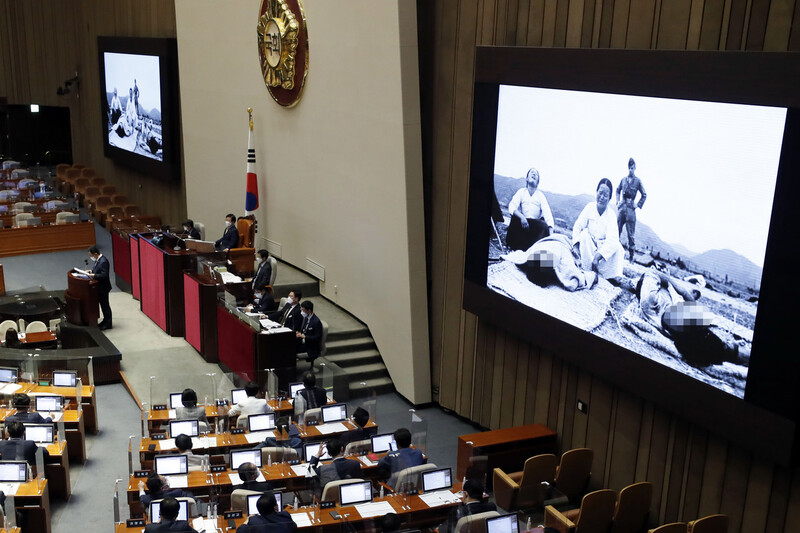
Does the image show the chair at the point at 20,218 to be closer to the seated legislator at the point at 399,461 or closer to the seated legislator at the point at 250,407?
the seated legislator at the point at 250,407

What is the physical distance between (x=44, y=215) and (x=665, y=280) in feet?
51.4

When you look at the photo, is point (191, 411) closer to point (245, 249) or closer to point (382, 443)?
point (382, 443)

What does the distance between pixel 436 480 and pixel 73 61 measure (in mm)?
20808

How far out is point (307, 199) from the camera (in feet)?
46.1

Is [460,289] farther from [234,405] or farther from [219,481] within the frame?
[219,481]

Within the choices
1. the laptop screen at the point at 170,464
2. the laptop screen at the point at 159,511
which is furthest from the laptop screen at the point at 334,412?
the laptop screen at the point at 159,511

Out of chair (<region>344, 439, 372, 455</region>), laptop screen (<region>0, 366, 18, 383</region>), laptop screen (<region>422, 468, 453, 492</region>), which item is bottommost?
laptop screen (<region>0, 366, 18, 383</region>)

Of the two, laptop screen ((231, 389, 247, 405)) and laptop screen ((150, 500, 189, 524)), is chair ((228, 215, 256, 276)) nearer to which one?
laptop screen ((231, 389, 247, 405))

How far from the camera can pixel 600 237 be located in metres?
8.38

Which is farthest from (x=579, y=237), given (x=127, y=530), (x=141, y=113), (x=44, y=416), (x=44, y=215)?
(x=44, y=215)

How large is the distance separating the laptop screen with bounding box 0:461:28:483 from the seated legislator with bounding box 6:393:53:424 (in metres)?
0.79

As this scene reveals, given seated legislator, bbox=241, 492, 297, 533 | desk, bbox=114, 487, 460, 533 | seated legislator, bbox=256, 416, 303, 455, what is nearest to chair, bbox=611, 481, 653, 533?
desk, bbox=114, 487, 460, 533

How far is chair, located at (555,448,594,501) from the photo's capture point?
29.2ft

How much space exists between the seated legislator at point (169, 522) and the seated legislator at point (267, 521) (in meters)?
0.42
